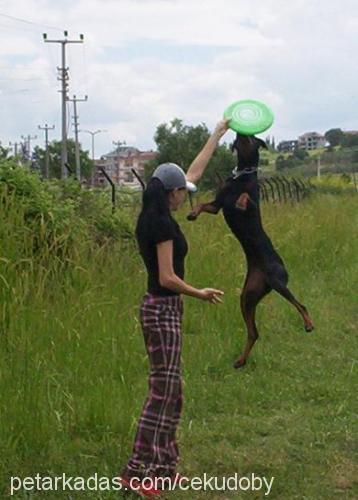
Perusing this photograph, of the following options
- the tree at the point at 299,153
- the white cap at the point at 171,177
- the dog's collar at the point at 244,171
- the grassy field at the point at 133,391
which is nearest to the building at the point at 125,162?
the grassy field at the point at 133,391

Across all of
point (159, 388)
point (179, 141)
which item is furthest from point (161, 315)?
point (179, 141)

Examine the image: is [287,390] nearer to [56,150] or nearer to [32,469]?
[32,469]

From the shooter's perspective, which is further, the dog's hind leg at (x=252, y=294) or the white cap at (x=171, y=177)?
the dog's hind leg at (x=252, y=294)

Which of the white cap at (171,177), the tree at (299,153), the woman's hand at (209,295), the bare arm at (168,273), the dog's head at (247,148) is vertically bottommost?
the woman's hand at (209,295)

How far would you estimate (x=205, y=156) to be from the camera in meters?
5.05

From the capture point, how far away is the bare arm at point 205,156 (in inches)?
195

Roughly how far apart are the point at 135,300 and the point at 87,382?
138cm

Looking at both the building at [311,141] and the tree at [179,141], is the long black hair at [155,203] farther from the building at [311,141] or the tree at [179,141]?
the building at [311,141]

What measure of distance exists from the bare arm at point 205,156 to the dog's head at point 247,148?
0.33 metres

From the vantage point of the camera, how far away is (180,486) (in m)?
4.50

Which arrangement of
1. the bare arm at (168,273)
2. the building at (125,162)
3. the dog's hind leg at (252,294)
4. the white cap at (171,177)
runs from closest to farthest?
the bare arm at (168,273), the white cap at (171,177), the dog's hind leg at (252,294), the building at (125,162)

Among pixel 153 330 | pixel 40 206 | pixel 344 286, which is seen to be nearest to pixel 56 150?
pixel 344 286

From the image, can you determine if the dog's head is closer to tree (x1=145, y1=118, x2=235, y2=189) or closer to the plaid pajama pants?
the plaid pajama pants

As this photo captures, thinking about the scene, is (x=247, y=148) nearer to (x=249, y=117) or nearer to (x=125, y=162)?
(x=249, y=117)
